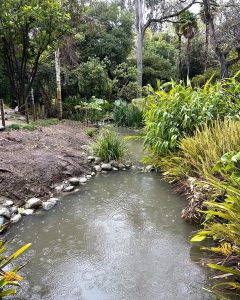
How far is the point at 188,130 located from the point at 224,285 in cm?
323

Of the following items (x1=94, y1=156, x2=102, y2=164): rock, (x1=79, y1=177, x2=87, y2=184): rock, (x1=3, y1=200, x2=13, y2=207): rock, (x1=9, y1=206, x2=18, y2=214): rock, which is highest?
(x1=94, y1=156, x2=102, y2=164): rock

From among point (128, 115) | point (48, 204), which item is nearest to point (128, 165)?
point (48, 204)

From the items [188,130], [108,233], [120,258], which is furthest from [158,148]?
[120,258]

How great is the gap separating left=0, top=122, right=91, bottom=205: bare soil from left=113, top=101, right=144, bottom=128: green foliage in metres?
4.27

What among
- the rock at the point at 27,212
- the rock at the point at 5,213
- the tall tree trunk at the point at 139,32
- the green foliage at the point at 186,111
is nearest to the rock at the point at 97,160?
the green foliage at the point at 186,111

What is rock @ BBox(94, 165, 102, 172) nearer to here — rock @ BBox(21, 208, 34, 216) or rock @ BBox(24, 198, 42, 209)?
rock @ BBox(24, 198, 42, 209)

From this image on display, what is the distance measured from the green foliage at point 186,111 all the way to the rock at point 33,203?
2361mm

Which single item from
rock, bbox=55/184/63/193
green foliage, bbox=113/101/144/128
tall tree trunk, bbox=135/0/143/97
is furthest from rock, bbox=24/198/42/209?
tall tree trunk, bbox=135/0/143/97

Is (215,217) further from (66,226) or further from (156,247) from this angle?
(66,226)

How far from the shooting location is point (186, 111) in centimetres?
509

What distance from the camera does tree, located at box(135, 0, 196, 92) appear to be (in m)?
16.1

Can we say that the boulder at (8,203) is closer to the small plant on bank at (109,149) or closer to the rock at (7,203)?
the rock at (7,203)

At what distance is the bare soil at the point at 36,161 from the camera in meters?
4.29

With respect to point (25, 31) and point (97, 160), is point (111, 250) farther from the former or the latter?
point (25, 31)
